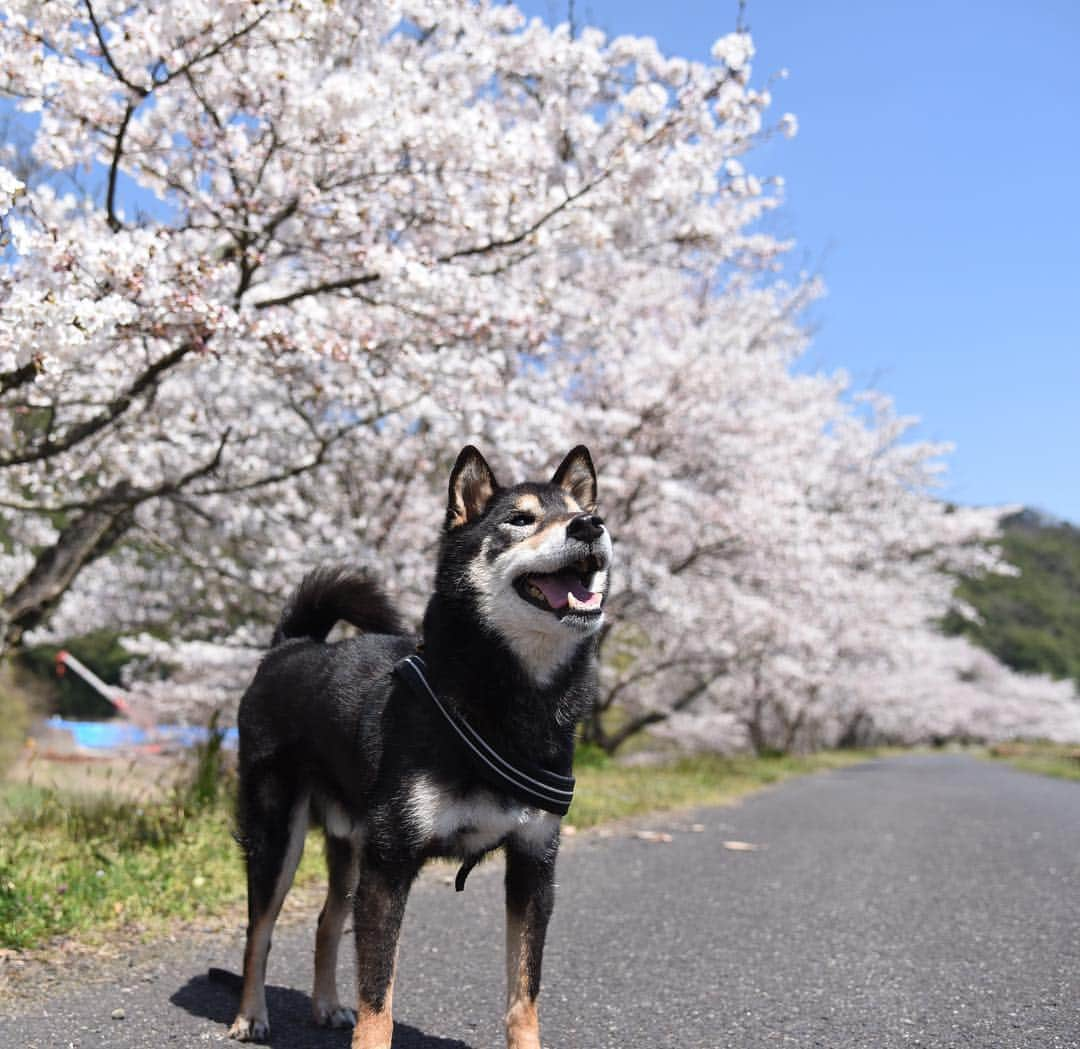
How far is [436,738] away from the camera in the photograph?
114 inches

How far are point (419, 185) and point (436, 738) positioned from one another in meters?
5.61

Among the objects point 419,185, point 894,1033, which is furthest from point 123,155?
point 894,1033

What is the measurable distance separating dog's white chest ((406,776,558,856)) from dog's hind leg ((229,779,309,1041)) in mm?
900

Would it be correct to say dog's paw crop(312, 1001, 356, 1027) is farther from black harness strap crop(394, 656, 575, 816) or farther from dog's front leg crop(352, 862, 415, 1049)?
black harness strap crop(394, 656, 575, 816)

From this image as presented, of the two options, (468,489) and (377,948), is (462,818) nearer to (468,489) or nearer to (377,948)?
(377,948)

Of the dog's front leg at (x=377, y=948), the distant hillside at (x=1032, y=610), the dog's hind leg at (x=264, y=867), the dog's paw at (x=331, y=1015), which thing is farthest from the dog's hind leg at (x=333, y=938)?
the distant hillside at (x=1032, y=610)

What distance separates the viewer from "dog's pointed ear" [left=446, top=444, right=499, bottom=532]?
3.10 meters

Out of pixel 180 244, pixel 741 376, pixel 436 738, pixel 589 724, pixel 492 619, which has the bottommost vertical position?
pixel 589 724

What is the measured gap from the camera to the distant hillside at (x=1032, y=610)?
7288cm

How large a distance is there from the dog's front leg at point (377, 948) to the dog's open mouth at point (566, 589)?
863 millimetres

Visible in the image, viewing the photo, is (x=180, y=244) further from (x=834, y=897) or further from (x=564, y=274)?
(x=834, y=897)

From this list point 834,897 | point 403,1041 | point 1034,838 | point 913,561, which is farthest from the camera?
point 913,561

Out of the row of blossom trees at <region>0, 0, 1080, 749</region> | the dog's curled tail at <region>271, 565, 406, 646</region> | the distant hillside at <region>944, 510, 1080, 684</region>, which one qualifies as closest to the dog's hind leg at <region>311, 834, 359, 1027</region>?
the dog's curled tail at <region>271, 565, 406, 646</region>

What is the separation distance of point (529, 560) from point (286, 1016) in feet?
6.95
